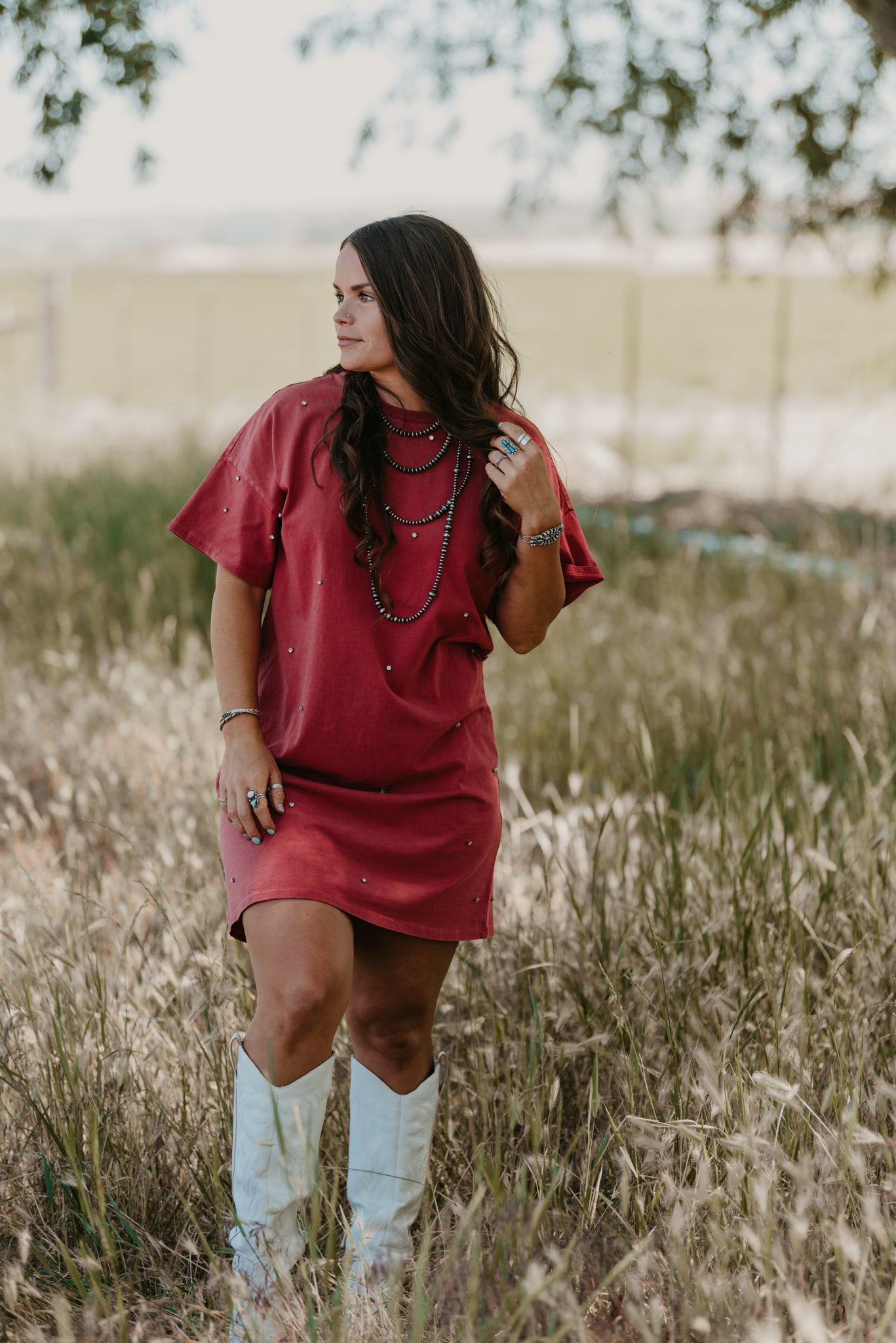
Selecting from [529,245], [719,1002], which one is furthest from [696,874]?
[529,245]

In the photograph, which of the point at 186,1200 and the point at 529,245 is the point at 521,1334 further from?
the point at 529,245

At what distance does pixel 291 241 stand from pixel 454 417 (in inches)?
4907

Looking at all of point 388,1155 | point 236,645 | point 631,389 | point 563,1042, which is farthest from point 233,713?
point 631,389

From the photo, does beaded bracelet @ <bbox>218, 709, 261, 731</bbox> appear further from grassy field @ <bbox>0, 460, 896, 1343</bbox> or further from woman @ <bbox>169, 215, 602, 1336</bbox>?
grassy field @ <bbox>0, 460, 896, 1343</bbox>

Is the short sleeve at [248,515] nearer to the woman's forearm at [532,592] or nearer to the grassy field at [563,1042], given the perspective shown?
the woman's forearm at [532,592]

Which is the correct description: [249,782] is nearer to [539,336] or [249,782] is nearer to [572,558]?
[572,558]

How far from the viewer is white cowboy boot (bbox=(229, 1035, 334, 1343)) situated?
1.93m

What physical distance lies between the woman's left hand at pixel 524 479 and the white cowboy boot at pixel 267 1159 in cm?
88

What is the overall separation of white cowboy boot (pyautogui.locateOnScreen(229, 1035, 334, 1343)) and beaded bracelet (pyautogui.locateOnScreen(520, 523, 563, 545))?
0.85m

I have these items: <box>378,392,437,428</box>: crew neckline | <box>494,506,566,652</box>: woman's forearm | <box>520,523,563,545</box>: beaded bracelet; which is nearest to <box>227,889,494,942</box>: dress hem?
Answer: <box>494,506,566,652</box>: woman's forearm

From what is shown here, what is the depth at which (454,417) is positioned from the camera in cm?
219

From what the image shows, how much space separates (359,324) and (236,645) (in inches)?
21.6

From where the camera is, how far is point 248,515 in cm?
217

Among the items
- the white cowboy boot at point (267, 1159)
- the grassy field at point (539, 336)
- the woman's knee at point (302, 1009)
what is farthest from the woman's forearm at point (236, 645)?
the grassy field at point (539, 336)
